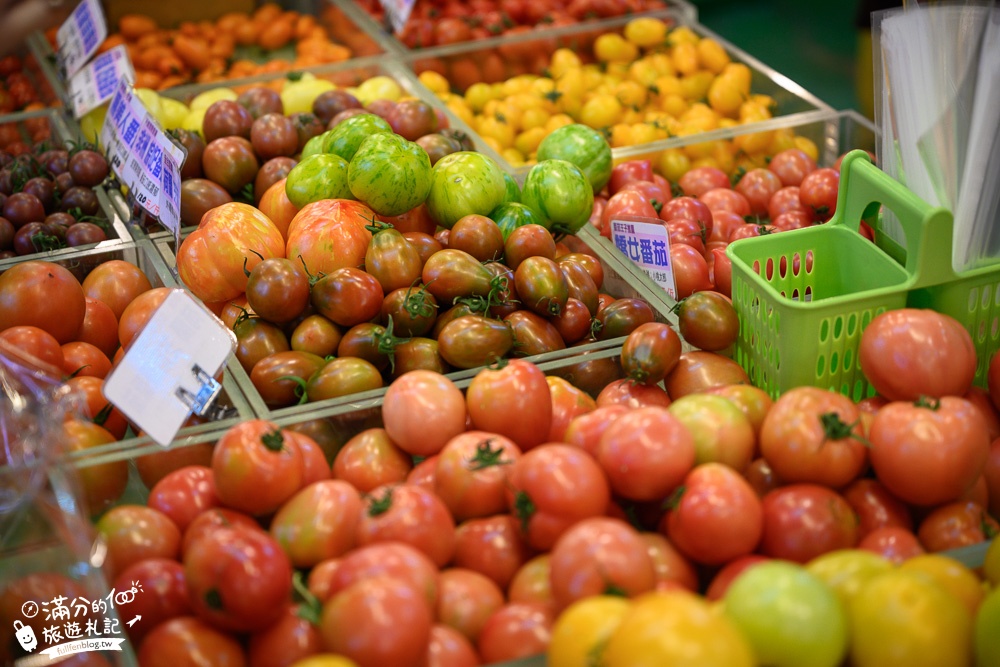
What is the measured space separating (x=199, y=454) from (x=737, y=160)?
2233 mm

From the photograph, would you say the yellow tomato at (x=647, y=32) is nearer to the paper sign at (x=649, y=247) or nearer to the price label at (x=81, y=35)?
the paper sign at (x=649, y=247)

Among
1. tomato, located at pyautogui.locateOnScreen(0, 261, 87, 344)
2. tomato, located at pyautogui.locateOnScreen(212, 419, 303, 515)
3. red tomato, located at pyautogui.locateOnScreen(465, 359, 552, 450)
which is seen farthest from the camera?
tomato, located at pyautogui.locateOnScreen(0, 261, 87, 344)

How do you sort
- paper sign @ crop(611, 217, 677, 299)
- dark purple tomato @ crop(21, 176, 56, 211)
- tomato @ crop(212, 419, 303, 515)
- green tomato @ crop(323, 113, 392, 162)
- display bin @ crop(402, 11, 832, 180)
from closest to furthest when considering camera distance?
tomato @ crop(212, 419, 303, 515) < paper sign @ crop(611, 217, 677, 299) < green tomato @ crop(323, 113, 392, 162) < dark purple tomato @ crop(21, 176, 56, 211) < display bin @ crop(402, 11, 832, 180)

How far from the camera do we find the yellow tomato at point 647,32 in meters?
4.19

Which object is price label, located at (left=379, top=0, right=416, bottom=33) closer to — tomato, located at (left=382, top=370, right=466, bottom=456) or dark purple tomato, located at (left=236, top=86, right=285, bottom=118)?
dark purple tomato, located at (left=236, top=86, right=285, bottom=118)

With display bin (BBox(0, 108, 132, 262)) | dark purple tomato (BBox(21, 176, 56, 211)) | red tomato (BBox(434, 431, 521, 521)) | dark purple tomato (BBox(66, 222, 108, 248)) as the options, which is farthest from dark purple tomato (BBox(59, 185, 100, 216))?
red tomato (BBox(434, 431, 521, 521))

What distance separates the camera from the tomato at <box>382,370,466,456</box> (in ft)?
5.82

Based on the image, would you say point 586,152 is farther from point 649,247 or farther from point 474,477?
point 474,477

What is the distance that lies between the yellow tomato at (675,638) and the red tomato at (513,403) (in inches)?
22.5

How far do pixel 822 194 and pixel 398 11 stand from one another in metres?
2.08

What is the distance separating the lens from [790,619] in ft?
4.10

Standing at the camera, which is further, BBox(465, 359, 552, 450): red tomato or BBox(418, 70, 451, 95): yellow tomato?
BBox(418, 70, 451, 95): yellow tomato

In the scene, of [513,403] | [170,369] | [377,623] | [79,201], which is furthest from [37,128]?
[377,623]

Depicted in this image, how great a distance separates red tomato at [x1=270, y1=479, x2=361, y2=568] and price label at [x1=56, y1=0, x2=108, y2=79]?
8.30ft
